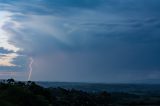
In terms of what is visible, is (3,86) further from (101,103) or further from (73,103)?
(101,103)

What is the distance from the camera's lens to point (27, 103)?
61.3m

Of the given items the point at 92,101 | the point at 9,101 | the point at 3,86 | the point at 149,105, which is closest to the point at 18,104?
the point at 9,101

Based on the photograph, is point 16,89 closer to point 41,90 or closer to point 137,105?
point 41,90

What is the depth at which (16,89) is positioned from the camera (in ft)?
202

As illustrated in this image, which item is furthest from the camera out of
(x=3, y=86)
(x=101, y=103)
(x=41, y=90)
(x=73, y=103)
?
(x=101, y=103)

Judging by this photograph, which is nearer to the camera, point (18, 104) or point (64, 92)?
point (18, 104)

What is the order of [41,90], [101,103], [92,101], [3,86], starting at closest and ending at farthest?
[3,86] → [41,90] → [92,101] → [101,103]

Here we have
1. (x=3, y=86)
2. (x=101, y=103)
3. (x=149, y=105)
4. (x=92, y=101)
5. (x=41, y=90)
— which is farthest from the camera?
(x=149, y=105)

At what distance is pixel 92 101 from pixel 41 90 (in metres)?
40.9

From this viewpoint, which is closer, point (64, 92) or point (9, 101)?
point (9, 101)

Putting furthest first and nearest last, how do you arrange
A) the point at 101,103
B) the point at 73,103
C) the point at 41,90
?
the point at 101,103
the point at 73,103
the point at 41,90

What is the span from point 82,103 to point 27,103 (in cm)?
5128

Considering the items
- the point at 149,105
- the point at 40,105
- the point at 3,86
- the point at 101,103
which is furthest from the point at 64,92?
the point at 40,105

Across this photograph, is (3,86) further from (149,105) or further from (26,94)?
(149,105)
